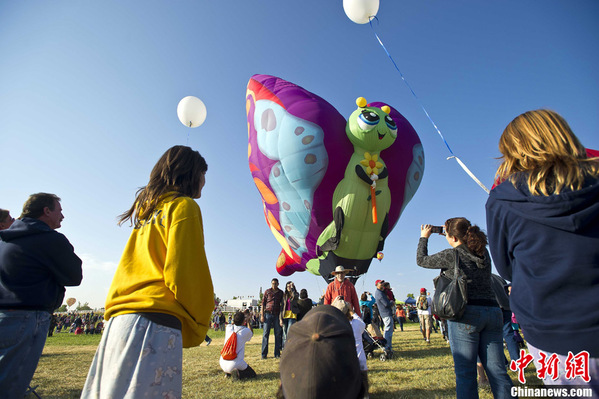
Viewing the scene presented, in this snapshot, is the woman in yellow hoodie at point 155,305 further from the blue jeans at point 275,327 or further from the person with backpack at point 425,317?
the person with backpack at point 425,317

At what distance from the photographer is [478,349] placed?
2621mm

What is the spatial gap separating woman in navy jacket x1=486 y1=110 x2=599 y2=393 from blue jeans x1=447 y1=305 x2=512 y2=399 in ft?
3.87

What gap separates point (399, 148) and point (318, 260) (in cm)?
442

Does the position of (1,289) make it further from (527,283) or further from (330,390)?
(527,283)

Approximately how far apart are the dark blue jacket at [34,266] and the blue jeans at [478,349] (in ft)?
10.1

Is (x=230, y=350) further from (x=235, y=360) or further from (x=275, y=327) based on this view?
(x=275, y=327)

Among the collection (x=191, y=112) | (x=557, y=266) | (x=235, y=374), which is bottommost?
(x=235, y=374)

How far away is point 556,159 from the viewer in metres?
1.48

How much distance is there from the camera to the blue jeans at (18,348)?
2.14 m

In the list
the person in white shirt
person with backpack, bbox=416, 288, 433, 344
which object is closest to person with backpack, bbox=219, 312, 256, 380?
the person in white shirt

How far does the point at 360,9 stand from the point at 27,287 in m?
8.39

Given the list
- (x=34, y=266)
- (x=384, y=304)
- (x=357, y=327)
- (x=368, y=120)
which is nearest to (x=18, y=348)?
(x=34, y=266)

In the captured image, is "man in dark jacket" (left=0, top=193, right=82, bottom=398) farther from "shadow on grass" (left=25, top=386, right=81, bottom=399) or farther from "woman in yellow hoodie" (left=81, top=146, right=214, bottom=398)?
"shadow on grass" (left=25, top=386, right=81, bottom=399)

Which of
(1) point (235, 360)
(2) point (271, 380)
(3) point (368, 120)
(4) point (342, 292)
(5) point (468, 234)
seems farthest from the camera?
(3) point (368, 120)
